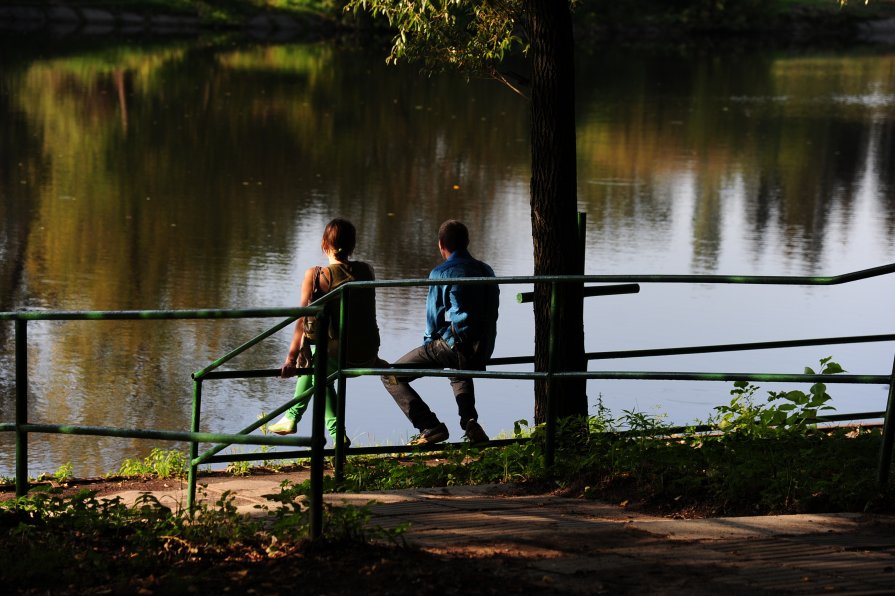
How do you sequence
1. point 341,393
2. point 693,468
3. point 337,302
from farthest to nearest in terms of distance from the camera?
point 337,302, point 341,393, point 693,468

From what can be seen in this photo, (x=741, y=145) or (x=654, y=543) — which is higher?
(x=741, y=145)

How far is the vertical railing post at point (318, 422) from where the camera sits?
15.0 feet

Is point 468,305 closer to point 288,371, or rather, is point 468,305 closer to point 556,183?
point 556,183

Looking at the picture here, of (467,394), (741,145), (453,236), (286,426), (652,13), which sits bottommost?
(286,426)

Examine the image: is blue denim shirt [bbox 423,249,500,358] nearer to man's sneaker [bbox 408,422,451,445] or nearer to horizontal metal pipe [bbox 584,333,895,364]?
man's sneaker [bbox 408,422,451,445]

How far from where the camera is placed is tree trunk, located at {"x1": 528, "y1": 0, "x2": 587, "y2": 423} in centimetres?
789

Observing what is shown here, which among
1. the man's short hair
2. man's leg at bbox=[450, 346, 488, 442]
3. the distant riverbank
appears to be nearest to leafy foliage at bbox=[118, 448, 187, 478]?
man's leg at bbox=[450, 346, 488, 442]

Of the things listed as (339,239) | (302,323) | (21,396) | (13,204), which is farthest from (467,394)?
(13,204)

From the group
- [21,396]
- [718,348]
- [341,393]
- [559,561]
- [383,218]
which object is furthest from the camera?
[383,218]

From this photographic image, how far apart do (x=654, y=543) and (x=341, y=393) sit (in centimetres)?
230

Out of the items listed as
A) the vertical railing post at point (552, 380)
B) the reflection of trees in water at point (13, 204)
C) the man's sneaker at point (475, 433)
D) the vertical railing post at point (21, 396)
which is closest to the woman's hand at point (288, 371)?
the man's sneaker at point (475, 433)

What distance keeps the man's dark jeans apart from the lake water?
185 cm

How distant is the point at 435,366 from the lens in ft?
26.8

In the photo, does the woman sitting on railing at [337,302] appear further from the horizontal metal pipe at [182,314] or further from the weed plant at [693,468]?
the horizontal metal pipe at [182,314]
